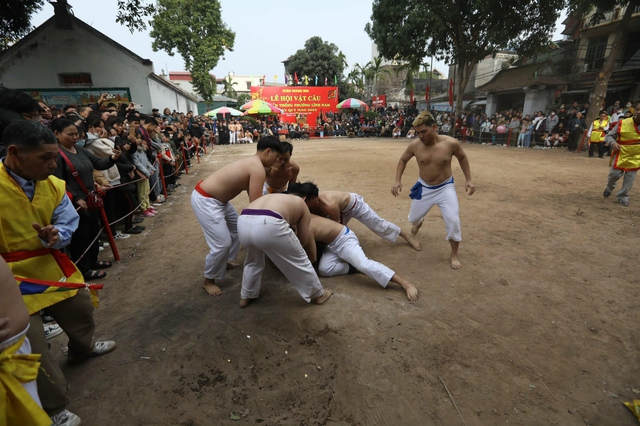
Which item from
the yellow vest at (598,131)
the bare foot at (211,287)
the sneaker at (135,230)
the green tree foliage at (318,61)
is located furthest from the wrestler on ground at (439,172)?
the green tree foliage at (318,61)

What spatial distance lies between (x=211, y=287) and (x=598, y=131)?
13750 millimetres

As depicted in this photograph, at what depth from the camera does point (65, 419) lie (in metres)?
1.85

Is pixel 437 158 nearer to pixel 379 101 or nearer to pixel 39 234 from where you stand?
pixel 39 234

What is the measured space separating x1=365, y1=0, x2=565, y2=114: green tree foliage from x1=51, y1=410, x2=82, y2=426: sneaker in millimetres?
18630

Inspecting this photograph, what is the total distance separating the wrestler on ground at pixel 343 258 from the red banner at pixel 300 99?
25504 millimetres

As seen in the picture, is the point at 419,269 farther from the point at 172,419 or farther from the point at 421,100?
the point at 421,100

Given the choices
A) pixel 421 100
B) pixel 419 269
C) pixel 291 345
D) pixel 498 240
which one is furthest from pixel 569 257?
pixel 421 100

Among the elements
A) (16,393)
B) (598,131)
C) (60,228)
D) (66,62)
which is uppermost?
(66,62)

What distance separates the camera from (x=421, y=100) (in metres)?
32.4

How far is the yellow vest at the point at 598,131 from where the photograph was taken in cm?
1109

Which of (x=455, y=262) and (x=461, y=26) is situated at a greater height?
(x=461, y=26)

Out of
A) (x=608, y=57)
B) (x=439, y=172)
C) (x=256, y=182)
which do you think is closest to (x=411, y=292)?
(x=439, y=172)

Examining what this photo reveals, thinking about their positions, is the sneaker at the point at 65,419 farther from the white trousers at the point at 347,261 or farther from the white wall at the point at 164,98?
the white wall at the point at 164,98

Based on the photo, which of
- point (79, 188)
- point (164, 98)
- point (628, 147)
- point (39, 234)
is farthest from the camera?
point (164, 98)
